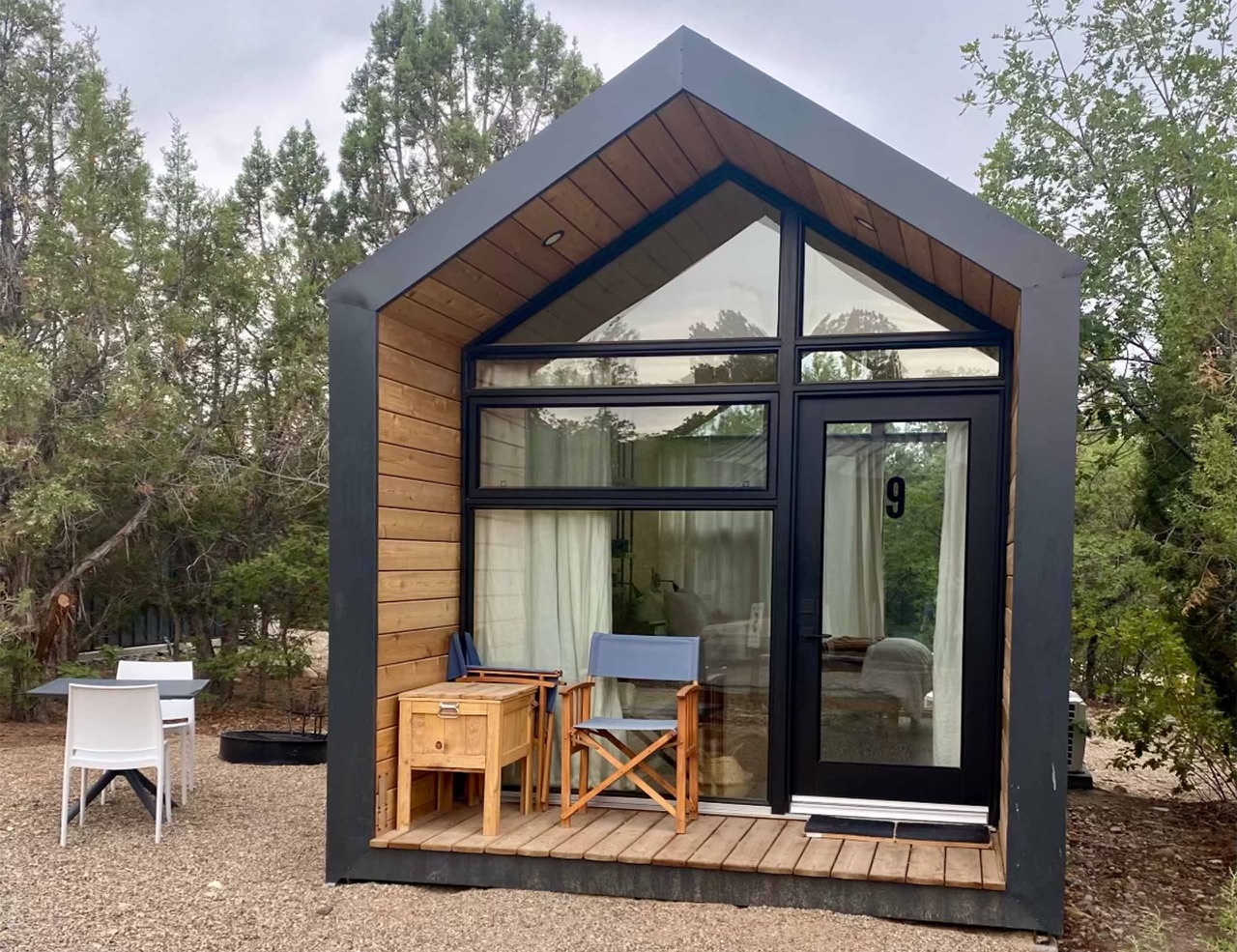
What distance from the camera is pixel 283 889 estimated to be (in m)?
4.24

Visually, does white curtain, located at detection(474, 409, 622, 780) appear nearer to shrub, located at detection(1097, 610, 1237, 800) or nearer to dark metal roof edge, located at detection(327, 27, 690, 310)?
dark metal roof edge, located at detection(327, 27, 690, 310)

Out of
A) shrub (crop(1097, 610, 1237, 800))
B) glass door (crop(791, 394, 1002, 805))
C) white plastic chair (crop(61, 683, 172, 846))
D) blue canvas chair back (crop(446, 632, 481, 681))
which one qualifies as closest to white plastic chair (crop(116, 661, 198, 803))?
white plastic chair (crop(61, 683, 172, 846))

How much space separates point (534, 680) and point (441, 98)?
7.53 m

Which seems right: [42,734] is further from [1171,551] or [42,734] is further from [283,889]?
[1171,551]

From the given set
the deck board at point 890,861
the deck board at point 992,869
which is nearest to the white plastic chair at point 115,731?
the deck board at point 890,861

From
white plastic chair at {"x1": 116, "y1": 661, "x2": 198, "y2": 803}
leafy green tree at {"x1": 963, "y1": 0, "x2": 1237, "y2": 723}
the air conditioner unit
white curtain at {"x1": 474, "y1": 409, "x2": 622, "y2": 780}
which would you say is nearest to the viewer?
white curtain at {"x1": 474, "y1": 409, "x2": 622, "y2": 780}

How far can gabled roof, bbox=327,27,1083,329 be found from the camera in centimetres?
374

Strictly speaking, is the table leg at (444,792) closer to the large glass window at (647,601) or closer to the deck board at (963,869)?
the large glass window at (647,601)

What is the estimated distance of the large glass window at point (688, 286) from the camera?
191 inches

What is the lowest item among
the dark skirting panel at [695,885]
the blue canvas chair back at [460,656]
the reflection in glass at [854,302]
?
the dark skirting panel at [695,885]

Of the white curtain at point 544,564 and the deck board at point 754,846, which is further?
the white curtain at point 544,564

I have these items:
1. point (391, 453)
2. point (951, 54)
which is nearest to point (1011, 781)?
point (391, 453)

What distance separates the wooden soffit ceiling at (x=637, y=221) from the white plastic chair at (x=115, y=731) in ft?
7.23

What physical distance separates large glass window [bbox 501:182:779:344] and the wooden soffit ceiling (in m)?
0.13
